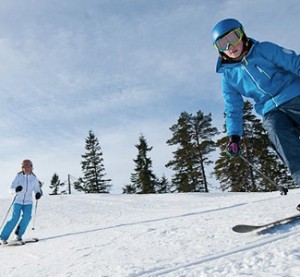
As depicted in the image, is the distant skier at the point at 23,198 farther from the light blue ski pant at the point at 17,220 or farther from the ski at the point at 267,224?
the ski at the point at 267,224

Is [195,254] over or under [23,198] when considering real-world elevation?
under

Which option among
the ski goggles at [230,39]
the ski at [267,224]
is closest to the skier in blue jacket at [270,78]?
the ski goggles at [230,39]

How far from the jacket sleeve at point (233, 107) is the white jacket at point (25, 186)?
585 centimetres

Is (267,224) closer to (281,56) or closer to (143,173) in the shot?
(281,56)

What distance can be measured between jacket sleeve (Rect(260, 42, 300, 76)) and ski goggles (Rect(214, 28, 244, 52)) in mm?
260

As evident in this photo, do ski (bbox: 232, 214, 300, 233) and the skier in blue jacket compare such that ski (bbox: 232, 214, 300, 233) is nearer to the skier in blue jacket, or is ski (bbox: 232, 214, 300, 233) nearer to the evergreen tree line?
the skier in blue jacket

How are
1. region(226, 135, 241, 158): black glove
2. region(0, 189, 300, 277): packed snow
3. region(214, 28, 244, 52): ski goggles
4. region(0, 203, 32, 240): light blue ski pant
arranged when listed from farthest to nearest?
region(0, 203, 32, 240): light blue ski pant
region(226, 135, 241, 158): black glove
region(214, 28, 244, 52): ski goggles
region(0, 189, 300, 277): packed snow

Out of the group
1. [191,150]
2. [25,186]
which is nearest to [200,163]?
[191,150]

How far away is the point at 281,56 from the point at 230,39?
0.59 meters

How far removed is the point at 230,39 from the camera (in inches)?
156

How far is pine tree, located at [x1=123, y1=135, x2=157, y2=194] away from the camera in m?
41.6

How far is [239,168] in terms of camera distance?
34.1 metres

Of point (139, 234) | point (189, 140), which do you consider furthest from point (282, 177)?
point (139, 234)

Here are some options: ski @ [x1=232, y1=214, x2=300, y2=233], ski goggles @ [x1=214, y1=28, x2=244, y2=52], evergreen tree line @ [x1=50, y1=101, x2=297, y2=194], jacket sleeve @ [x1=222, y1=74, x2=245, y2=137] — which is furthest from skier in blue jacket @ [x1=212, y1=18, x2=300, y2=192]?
evergreen tree line @ [x1=50, y1=101, x2=297, y2=194]
